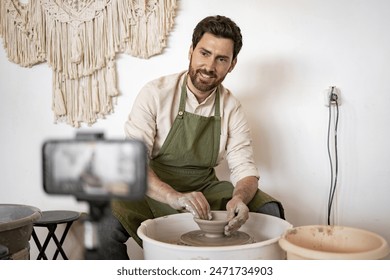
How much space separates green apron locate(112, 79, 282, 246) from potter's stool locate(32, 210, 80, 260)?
218 mm

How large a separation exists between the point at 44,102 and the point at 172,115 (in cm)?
43

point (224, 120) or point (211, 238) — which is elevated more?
point (224, 120)

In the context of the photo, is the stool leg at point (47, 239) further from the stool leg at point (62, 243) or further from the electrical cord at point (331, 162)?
the electrical cord at point (331, 162)

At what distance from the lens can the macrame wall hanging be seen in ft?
4.25

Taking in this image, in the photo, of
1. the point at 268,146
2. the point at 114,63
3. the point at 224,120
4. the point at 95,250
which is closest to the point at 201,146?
the point at 224,120

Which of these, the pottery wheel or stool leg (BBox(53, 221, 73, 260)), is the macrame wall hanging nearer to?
stool leg (BBox(53, 221, 73, 260))

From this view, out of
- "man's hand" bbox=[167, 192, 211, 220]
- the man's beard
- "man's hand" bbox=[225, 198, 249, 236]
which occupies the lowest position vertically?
"man's hand" bbox=[225, 198, 249, 236]

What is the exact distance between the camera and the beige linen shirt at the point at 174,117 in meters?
1.26

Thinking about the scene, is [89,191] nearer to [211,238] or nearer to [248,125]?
[211,238]

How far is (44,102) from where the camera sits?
1312 mm

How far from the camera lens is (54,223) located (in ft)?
3.86

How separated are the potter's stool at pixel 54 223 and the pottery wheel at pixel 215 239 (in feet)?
1.25

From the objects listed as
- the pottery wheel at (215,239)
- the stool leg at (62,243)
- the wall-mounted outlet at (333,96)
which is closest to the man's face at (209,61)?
the wall-mounted outlet at (333,96)

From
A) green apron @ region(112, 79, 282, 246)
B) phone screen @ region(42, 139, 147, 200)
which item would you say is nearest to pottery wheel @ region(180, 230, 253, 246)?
green apron @ region(112, 79, 282, 246)
